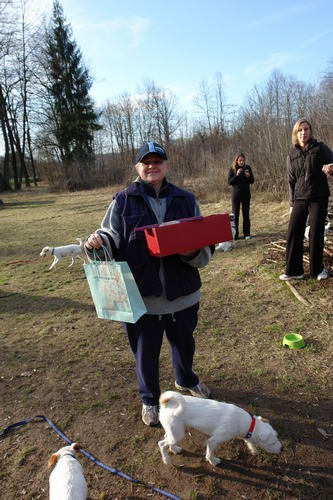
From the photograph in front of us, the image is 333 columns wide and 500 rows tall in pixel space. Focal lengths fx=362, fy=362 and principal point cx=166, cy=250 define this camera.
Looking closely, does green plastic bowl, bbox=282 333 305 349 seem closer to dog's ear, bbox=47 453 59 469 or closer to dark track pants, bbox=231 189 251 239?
dog's ear, bbox=47 453 59 469

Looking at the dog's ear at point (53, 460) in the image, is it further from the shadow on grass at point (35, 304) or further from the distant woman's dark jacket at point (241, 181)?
the distant woman's dark jacket at point (241, 181)

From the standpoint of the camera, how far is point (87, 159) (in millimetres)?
34344

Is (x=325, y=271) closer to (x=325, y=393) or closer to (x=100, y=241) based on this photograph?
(x=325, y=393)

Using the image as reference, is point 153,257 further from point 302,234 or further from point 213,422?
point 302,234

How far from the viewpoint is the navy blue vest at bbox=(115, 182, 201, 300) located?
8.17 feet

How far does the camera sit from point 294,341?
386cm

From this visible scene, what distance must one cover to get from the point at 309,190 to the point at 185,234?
10.8ft

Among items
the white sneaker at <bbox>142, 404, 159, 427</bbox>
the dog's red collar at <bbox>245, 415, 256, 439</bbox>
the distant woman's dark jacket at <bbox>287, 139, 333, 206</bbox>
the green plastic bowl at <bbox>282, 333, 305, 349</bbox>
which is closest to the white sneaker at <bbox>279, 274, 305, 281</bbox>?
the distant woman's dark jacket at <bbox>287, 139, 333, 206</bbox>

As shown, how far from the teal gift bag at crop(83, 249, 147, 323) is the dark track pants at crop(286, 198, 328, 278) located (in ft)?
11.8

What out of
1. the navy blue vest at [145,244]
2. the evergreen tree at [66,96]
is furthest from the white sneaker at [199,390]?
the evergreen tree at [66,96]

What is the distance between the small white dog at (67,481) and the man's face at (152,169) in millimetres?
1887

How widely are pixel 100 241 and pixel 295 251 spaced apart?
3843 millimetres

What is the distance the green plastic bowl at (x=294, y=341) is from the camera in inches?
152

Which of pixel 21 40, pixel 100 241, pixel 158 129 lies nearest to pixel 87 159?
pixel 158 129
